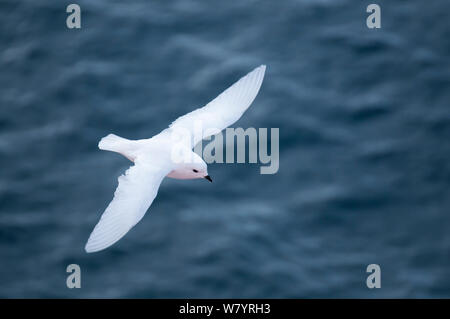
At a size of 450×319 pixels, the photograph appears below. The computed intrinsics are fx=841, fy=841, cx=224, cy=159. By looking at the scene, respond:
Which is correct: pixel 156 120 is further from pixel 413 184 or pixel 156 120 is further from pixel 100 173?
pixel 413 184

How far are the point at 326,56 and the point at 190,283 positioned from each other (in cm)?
462

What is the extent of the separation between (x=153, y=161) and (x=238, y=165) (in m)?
2.88

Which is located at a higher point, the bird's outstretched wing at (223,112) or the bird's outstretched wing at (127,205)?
the bird's outstretched wing at (223,112)

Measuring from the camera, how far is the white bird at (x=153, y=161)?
887cm

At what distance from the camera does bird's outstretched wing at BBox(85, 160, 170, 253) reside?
8.70 meters

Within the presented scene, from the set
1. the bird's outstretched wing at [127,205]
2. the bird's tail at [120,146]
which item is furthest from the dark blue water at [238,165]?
the bird's outstretched wing at [127,205]

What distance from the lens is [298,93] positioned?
13.3 meters

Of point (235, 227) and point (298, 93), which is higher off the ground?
point (298, 93)

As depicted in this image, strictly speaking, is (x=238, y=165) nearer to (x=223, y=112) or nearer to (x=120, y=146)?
(x=223, y=112)

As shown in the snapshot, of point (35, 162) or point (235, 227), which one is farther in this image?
point (35, 162)

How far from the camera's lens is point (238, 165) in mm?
12398

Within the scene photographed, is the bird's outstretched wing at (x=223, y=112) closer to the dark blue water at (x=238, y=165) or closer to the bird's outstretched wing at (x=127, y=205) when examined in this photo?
the bird's outstretched wing at (x=127, y=205)

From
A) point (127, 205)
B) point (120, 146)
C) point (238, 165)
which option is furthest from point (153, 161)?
point (238, 165)

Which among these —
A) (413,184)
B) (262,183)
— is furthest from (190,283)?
(413,184)
